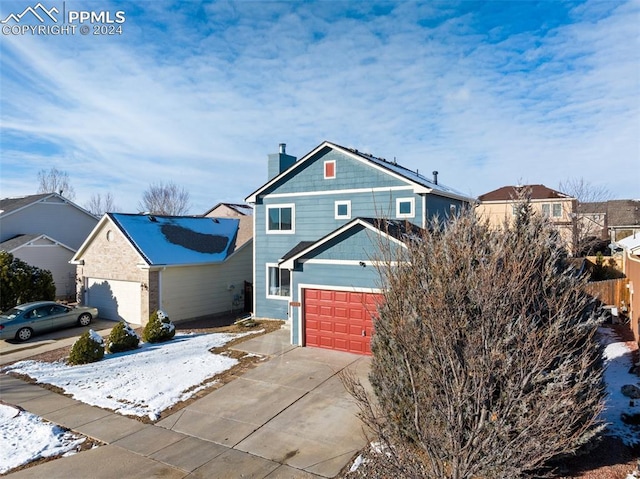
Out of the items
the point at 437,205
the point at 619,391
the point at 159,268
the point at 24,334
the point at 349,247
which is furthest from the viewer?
the point at 159,268

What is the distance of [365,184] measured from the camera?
56.1 ft

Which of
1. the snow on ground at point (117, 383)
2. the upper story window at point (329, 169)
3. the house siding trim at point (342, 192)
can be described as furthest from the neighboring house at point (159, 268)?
the upper story window at point (329, 169)

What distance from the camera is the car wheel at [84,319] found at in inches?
747

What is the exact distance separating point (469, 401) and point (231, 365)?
884cm

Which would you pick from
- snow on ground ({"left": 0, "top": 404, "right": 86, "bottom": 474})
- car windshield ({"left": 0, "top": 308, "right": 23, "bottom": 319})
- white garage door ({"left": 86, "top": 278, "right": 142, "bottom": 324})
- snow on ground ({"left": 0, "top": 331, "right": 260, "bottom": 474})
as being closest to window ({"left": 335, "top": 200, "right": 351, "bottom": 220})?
snow on ground ({"left": 0, "top": 331, "right": 260, "bottom": 474})

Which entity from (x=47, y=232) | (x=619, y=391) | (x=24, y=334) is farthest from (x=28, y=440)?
(x=47, y=232)

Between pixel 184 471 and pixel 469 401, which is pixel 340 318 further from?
pixel 469 401

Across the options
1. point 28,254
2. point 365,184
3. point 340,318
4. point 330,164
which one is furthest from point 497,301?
point 28,254

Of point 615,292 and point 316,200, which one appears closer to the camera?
point 615,292

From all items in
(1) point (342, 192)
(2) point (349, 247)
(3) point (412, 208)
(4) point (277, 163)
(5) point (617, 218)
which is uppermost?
(4) point (277, 163)

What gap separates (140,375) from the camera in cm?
1155

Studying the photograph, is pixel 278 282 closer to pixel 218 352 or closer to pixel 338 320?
pixel 218 352

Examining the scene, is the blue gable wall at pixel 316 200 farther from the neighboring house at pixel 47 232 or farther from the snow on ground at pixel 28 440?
the neighboring house at pixel 47 232

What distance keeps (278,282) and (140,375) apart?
27.7 feet
